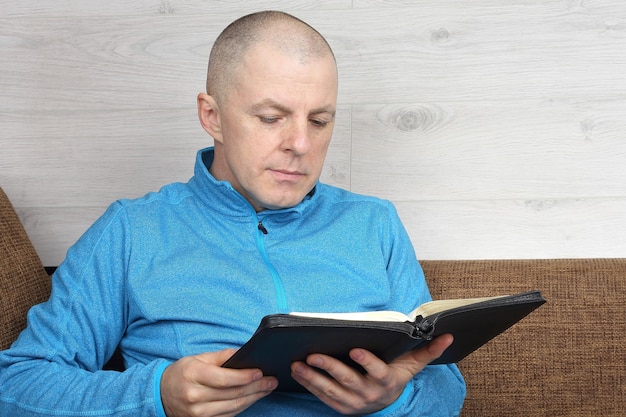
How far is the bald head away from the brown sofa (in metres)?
0.53

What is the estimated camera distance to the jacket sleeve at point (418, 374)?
4.83ft

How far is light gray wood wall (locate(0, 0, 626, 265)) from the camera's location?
2016 millimetres

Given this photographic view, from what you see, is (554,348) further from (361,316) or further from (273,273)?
(361,316)

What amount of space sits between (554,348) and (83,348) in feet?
3.05

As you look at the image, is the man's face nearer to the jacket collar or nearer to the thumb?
the jacket collar

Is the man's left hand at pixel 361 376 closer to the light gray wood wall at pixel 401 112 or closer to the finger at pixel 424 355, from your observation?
the finger at pixel 424 355

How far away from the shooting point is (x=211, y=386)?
1.26 metres

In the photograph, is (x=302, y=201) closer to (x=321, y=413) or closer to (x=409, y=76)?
(x=321, y=413)

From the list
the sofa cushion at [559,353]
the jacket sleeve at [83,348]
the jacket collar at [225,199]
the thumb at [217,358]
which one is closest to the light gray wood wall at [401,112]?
the sofa cushion at [559,353]

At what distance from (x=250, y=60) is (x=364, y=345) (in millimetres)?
612

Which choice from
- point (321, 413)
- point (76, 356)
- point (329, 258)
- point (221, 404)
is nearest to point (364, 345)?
point (221, 404)

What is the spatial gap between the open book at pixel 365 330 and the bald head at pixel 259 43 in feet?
1.76

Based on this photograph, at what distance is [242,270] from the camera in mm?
1585

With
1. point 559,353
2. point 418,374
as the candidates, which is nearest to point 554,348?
point 559,353
